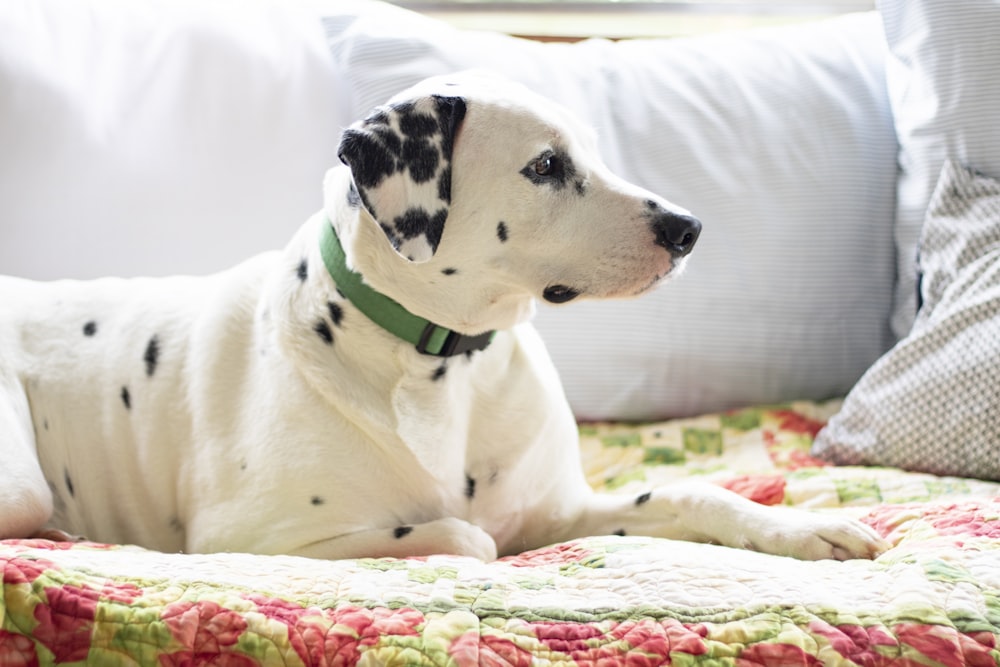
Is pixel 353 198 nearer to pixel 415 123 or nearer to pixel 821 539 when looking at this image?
pixel 415 123

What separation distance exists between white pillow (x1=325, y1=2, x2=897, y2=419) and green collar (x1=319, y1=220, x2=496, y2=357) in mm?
592

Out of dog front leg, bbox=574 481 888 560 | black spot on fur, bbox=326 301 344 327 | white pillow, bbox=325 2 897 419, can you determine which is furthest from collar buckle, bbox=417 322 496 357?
white pillow, bbox=325 2 897 419

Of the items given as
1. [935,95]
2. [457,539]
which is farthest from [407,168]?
[935,95]

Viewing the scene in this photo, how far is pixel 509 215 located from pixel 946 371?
2.66 feet

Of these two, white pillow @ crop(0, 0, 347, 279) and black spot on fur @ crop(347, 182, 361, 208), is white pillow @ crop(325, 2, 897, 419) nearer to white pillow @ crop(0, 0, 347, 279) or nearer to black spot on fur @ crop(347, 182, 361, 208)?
white pillow @ crop(0, 0, 347, 279)

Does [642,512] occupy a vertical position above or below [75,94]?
below

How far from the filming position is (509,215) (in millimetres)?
1294

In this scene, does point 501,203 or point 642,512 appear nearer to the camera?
point 501,203

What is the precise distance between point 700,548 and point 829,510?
37 centimetres

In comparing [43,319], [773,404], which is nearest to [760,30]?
[773,404]

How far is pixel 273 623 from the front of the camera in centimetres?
98

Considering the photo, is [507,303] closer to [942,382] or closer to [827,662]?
[827,662]

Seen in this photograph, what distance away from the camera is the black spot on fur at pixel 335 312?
1400 millimetres

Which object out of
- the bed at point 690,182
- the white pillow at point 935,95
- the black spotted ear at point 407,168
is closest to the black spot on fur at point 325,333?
the black spotted ear at point 407,168
